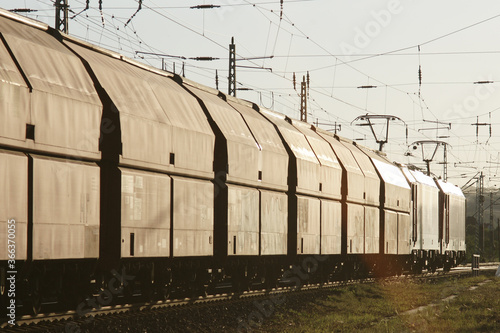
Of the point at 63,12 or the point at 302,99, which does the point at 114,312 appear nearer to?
the point at 63,12

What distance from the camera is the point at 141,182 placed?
14195 millimetres

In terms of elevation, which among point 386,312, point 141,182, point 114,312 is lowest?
point 386,312

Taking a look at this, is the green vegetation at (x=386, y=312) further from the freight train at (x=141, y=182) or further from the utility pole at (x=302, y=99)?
the utility pole at (x=302, y=99)

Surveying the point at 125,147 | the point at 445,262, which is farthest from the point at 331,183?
the point at 445,262

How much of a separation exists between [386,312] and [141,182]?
8.49 m

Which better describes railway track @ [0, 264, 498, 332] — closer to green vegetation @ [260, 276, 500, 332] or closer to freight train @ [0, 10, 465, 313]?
freight train @ [0, 10, 465, 313]

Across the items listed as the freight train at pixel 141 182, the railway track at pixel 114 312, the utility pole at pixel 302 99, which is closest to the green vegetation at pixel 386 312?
the railway track at pixel 114 312

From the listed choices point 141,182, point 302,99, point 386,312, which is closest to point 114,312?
point 141,182

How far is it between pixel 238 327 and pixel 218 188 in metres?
3.82

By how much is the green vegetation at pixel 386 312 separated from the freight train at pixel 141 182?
181 centimetres

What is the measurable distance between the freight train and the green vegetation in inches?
71.3

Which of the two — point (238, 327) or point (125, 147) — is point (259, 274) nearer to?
point (238, 327)

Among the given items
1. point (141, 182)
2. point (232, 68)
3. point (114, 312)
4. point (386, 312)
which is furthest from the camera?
point (232, 68)

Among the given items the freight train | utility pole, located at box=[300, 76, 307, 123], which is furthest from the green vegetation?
utility pole, located at box=[300, 76, 307, 123]
